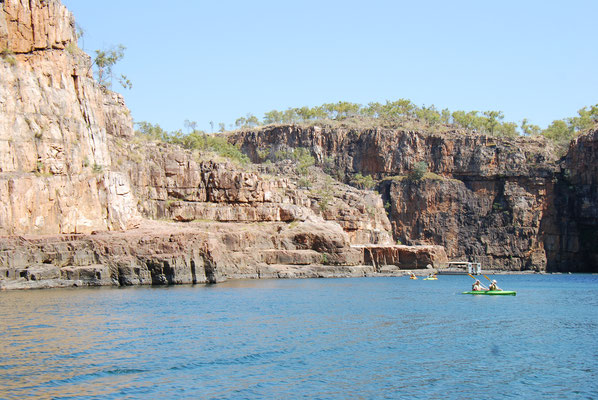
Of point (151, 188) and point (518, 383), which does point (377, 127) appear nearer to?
point (151, 188)

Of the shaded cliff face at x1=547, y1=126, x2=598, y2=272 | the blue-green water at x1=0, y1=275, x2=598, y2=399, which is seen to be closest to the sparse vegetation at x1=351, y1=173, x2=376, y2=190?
the shaded cliff face at x1=547, y1=126, x2=598, y2=272

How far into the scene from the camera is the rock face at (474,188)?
155 meters

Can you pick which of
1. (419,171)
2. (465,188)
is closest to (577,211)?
(465,188)

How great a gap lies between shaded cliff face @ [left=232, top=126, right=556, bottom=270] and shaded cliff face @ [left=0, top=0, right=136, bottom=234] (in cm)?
8672

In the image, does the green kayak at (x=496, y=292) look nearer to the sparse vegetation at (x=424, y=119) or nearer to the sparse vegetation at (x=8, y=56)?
the sparse vegetation at (x=8, y=56)

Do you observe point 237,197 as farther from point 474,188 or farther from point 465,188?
point 474,188

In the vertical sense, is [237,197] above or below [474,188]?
below

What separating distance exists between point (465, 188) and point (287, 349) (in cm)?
13229

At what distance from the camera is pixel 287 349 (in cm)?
3656

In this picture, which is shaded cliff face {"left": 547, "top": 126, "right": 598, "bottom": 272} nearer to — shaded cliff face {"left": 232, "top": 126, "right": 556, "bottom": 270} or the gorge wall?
the gorge wall

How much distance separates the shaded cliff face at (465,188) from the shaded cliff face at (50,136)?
285 ft

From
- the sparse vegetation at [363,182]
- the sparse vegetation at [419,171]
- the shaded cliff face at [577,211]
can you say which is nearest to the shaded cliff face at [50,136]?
the sparse vegetation at [363,182]

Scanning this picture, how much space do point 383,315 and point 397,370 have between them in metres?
20.1

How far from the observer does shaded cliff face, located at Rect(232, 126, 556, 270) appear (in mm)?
157000
